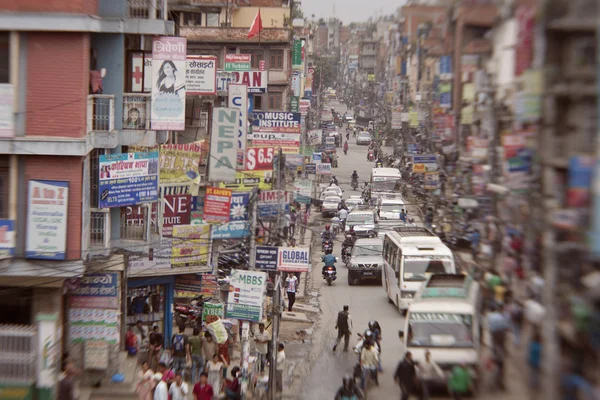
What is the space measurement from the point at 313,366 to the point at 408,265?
4.18m

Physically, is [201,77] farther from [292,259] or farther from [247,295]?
[247,295]

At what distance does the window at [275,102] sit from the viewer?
52.2m

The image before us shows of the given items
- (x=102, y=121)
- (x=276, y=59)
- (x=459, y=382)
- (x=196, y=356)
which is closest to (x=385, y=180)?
(x=276, y=59)

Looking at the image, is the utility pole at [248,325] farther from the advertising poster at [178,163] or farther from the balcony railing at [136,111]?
the balcony railing at [136,111]

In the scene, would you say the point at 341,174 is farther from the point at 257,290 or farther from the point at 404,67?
the point at 404,67

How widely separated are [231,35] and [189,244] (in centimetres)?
3104

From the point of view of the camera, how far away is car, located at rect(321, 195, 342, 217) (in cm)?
4984

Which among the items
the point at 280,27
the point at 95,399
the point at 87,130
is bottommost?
the point at 95,399

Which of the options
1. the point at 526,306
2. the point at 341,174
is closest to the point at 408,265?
the point at 526,306

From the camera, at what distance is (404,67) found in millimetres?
7566

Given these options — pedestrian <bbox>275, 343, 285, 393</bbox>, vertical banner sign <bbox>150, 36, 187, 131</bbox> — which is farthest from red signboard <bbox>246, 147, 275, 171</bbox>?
pedestrian <bbox>275, 343, 285, 393</bbox>

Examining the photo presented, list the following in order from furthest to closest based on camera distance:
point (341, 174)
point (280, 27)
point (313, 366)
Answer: point (341, 174) < point (280, 27) < point (313, 366)

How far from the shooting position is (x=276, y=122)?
26344 millimetres

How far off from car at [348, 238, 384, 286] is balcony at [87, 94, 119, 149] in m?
14.9
